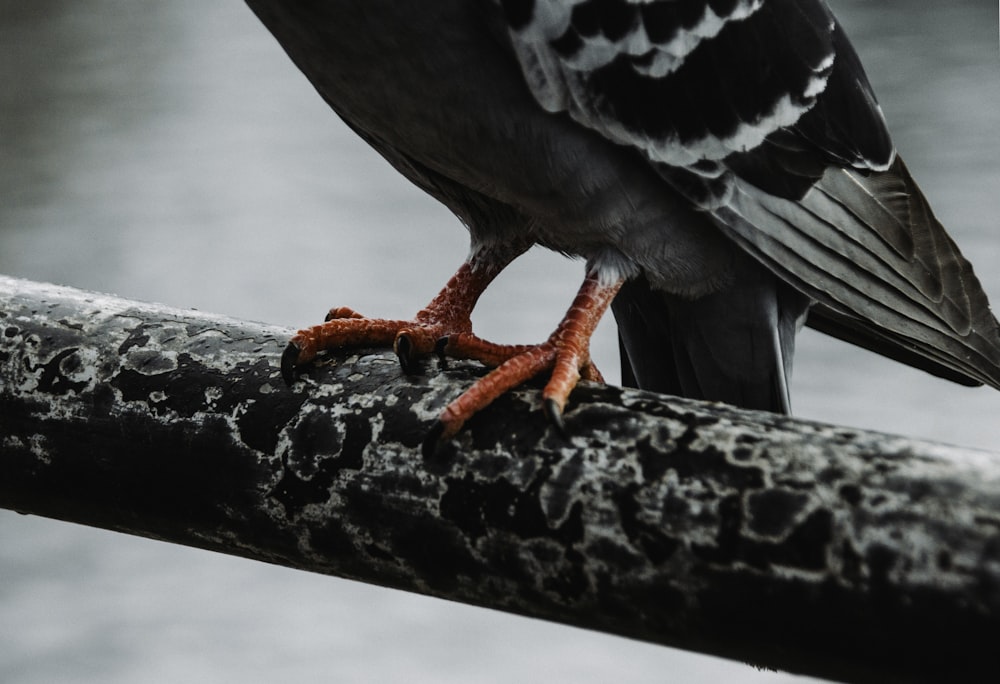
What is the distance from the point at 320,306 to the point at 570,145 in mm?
2525

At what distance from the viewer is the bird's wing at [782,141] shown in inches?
52.5

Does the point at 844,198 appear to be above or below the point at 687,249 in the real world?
above

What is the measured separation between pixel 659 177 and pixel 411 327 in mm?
339

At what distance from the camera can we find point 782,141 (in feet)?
4.86

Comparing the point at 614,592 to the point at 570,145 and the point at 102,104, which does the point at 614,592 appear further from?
the point at 102,104

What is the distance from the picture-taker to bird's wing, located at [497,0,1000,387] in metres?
1.33

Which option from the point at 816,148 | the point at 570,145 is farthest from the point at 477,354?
the point at 816,148

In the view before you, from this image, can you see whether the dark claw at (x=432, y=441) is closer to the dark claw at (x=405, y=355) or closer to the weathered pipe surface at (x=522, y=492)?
the weathered pipe surface at (x=522, y=492)

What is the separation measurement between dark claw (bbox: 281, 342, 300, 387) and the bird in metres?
0.01

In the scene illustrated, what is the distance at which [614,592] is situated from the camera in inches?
39.2

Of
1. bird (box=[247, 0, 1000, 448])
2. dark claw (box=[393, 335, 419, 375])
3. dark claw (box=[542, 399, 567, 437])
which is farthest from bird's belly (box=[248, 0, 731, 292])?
dark claw (box=[542, 399, 567, 437])

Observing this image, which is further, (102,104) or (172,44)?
(172,44)

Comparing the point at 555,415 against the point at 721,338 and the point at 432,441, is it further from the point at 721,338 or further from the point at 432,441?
the point at 721,338

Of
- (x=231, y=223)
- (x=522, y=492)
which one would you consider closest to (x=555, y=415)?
(x=522, y=492)
